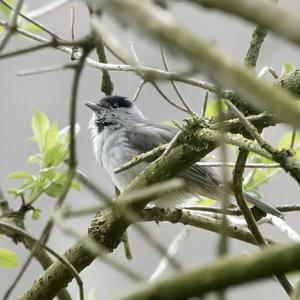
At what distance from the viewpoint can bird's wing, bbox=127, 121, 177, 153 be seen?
3643 mm

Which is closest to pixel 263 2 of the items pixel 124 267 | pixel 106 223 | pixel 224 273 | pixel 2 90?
pixel 224 273

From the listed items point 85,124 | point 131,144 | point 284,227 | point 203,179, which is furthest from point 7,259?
point 85,124

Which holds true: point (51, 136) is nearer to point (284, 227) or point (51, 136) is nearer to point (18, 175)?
point (18, 175)

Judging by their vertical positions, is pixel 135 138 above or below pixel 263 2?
above

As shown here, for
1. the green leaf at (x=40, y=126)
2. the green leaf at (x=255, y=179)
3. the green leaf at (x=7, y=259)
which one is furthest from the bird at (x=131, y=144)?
the green leaf at (x=7, y=259)

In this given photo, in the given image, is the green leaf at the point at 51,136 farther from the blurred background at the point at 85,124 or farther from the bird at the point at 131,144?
the blurred background at the point at 85,124

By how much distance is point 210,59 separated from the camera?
1.96ft

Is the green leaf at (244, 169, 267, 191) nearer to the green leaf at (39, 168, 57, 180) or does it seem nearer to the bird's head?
the green leaf at (39, 168, 57, 180)

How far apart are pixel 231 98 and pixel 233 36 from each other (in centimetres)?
285

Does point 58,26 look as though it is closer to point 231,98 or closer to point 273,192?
point 273,192

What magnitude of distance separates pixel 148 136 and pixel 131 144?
0.11 metres

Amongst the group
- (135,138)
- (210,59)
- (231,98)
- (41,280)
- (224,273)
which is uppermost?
(135,138)

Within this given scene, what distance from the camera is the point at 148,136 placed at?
12.4 feet

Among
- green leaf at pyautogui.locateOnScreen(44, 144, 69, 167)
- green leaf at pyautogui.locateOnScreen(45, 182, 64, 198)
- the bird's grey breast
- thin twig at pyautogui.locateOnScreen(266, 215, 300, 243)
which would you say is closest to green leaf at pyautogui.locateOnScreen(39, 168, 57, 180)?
green leaf at pyautogui.locateOnScreen(45, 182, 64, 198)
